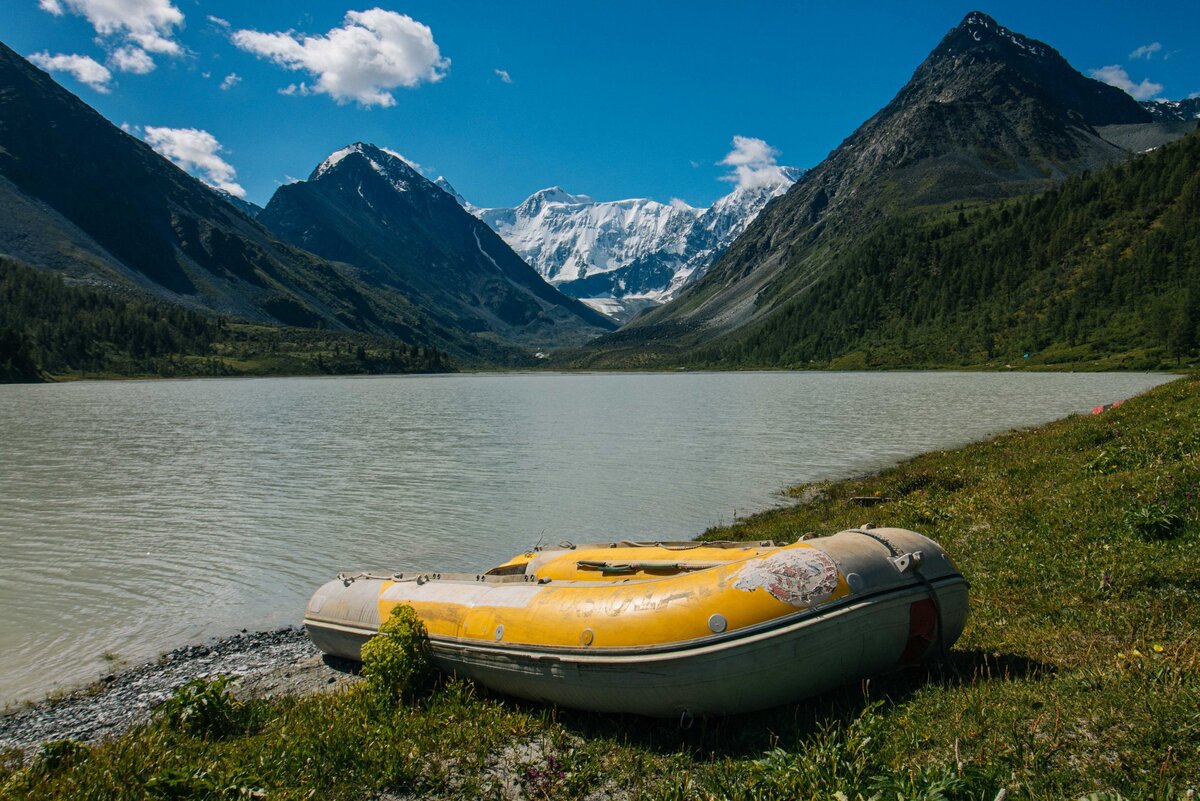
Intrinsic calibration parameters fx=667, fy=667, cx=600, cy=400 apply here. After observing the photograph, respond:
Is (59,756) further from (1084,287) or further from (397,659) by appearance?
(1084,287)

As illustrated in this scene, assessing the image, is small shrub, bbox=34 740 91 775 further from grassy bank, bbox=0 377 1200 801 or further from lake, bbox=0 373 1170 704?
lake, bbox=0 373 1170 704

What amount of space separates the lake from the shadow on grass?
1020cm

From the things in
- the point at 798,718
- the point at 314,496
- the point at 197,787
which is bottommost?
the point at 314,496

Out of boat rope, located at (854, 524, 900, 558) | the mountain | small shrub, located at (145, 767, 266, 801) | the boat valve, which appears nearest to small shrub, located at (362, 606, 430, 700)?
small shrub, located at (145, 767, 266, 801)

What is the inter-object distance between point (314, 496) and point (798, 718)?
83.1 feet

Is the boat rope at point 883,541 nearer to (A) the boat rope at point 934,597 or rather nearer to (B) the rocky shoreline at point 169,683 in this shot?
(A) the boat rope at point 934,597

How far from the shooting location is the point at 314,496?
28.3 meters

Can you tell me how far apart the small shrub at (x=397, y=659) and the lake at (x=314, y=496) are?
6.77 metres

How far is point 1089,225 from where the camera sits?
170375 mm

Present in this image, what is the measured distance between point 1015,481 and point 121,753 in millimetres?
18466

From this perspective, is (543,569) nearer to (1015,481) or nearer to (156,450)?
(1015,481)

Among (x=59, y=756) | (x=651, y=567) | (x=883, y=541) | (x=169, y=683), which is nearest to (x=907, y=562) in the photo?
(x=883, y=541)

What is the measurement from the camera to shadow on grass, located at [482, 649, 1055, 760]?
7.18m

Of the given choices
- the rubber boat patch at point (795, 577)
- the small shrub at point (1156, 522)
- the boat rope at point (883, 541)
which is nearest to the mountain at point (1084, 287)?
the small shrub at point (1156, 522)
